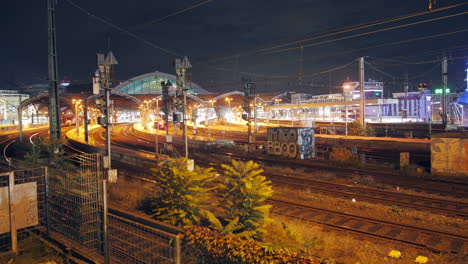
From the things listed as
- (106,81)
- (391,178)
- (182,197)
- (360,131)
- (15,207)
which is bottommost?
(391,178)

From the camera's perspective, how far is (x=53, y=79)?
18953 millimetres

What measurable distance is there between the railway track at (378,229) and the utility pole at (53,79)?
1342 cm

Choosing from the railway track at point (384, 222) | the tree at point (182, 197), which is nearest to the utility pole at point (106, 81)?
the railway track at point (384, 222)

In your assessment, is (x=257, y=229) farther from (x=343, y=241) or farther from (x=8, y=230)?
(x=8, y=230)

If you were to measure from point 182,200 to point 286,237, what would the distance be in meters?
2.67

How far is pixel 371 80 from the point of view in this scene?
390ft

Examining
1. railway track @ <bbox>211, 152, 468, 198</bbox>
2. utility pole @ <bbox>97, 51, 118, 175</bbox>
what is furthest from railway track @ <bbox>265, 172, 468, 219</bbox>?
utility pole @ <bbox>97, 51, 118, 175</bbox>

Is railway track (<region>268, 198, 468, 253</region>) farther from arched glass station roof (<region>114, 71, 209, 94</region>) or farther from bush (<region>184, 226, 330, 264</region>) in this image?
arched glass station roof (<region>114, 71, 209, 94</region>)

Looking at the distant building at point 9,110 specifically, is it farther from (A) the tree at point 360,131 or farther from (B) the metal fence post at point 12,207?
(B) the metal fence post at point 12,207

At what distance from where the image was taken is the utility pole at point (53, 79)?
18.7 meters

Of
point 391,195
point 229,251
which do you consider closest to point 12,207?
point 229,251

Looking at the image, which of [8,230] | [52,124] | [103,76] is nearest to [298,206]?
[8,230]

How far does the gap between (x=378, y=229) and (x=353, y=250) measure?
2.30 m

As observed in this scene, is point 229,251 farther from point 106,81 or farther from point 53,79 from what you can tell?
point 53,79
